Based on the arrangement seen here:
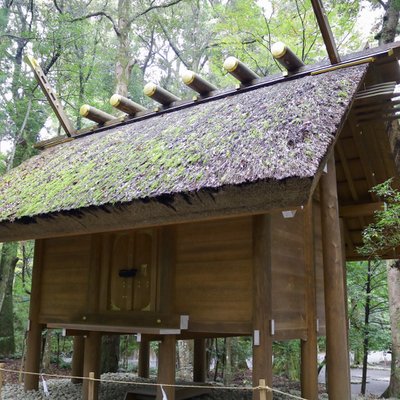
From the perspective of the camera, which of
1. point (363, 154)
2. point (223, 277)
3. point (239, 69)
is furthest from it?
point (363, 154)

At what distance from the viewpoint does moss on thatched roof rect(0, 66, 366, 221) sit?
392cm

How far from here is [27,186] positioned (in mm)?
6688

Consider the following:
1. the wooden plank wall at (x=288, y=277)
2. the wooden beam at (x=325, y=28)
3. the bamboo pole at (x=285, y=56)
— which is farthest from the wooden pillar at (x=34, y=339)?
the wooden beam at (x=325, y=28)

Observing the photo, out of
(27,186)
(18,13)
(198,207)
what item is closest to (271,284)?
(198,207)

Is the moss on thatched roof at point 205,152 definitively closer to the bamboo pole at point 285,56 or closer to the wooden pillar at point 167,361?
the bamboo pole at point 285,56

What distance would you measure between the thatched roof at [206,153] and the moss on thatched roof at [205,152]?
12 mm

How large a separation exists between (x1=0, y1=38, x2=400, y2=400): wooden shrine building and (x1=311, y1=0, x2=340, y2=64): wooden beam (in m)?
0.15

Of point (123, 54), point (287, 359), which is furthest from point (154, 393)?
point (123, 54)

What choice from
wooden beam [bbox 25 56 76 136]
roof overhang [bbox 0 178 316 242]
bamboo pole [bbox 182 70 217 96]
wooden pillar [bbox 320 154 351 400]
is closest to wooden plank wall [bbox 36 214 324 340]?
wooden pillar [bbox 320 154 351 400]

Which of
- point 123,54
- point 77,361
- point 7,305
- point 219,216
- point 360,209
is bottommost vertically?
point 77,361

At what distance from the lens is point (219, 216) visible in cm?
424

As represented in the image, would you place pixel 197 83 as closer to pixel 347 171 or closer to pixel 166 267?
pixel 347 171

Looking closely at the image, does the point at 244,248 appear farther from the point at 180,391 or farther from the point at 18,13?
the point at 18,13

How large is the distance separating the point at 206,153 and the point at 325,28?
219 centimetres
